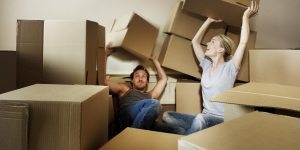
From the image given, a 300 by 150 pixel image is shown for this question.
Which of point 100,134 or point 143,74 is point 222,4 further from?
point 100,134

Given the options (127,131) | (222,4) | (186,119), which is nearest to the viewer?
(127,131)

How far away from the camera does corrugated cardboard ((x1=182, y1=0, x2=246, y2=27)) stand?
185 cm

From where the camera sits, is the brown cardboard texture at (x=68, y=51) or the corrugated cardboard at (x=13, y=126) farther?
the brown cardboard texture at (x=68, y=51)

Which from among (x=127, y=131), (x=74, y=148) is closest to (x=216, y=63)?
(x=127, y=131)

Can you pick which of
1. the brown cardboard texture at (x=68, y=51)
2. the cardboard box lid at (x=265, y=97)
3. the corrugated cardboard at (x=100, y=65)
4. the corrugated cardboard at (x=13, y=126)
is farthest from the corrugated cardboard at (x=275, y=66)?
the corrugated cardboard at (x=13, y=126)

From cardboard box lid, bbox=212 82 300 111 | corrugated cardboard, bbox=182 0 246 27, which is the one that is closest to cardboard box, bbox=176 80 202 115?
corrugated cardboard, bbox=182 0 246 27

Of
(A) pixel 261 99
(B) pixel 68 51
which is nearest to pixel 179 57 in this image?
(B) pixel 68 51

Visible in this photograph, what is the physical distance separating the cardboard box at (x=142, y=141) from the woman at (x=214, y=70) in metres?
0.71

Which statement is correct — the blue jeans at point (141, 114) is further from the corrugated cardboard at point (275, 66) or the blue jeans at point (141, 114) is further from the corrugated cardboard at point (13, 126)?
the corrugated cardboard at point (13, 126)

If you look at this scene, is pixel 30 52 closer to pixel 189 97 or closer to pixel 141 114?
pixel 141 114

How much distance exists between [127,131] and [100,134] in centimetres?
14

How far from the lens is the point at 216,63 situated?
203 centimetres

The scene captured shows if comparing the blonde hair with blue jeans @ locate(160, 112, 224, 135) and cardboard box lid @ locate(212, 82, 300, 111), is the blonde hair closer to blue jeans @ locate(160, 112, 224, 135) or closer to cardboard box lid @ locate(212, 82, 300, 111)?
blue jeans @ locate(160, 112, 224, 135)

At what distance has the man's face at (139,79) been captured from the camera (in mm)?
2078
